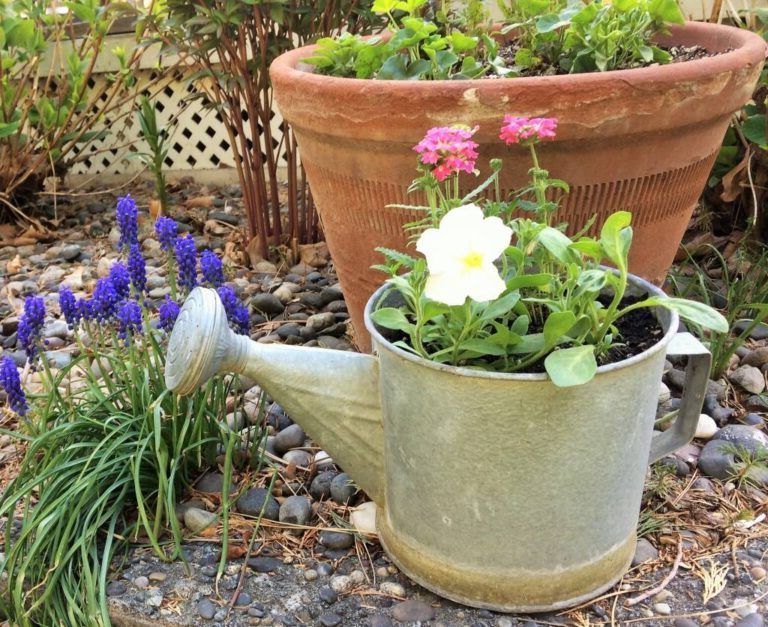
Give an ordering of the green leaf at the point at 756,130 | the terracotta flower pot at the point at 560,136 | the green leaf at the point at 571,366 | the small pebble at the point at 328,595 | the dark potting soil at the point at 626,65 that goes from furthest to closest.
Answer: the green leaf at the point at 756,130, the dark potting soil at the point at 626,65, the terracotta flower pot at the point at 560,136, the small pebble at the point at 328,595, the green leaf at the point at 571,366

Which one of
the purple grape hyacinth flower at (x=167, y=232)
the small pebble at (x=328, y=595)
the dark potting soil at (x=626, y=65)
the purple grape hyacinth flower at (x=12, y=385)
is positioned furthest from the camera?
the dark potting soil at (x=626, y=65)

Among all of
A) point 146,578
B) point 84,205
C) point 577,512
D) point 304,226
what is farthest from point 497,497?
point 84,205

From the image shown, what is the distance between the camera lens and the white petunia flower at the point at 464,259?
112cm

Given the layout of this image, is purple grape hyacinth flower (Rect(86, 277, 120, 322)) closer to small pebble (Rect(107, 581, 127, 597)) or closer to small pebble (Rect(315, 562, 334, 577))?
small pebble (Rect(107, 581, 127, 597))

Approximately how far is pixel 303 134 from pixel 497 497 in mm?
947

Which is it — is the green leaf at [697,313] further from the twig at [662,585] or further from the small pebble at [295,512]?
the small pebble at [295,512]

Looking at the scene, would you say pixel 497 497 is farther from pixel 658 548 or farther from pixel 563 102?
pixel 563 102

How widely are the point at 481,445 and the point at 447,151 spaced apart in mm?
425

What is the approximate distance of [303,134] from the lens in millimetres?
1866

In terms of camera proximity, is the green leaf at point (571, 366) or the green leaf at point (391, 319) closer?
the green leaf at point (571, 366)

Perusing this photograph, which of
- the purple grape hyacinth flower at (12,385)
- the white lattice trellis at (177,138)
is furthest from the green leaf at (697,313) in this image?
the white lattice trellis at (177,138)

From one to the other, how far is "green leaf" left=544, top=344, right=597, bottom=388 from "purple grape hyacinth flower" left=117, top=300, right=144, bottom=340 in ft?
2.90

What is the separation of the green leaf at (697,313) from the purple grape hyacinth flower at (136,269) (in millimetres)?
1013

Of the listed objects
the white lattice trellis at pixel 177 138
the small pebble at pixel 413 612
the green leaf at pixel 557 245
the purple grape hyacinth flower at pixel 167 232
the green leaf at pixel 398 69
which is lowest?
the white lattice trellis at pixel 177 138
